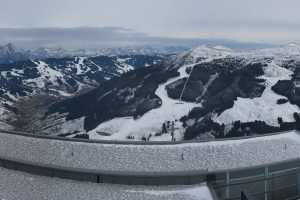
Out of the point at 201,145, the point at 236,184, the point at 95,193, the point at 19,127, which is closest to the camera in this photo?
the point at 95,193

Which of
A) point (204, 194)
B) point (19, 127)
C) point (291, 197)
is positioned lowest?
point (19, 127)

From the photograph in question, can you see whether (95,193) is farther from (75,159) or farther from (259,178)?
(259,178)

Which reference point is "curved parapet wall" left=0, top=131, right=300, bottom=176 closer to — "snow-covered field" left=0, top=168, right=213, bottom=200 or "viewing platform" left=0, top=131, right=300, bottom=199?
"viewing platform" left=0, top=131, right=300, bottom=199

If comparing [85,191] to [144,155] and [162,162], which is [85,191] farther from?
[162,162]

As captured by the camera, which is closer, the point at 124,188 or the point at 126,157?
the point at 124,188

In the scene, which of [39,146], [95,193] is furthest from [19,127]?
[95,193]

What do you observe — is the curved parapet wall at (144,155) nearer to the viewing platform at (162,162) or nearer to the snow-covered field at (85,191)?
the viewing platform at (162,162)

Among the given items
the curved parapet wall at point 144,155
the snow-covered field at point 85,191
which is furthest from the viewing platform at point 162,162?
the snow-covered field at point 85,191
